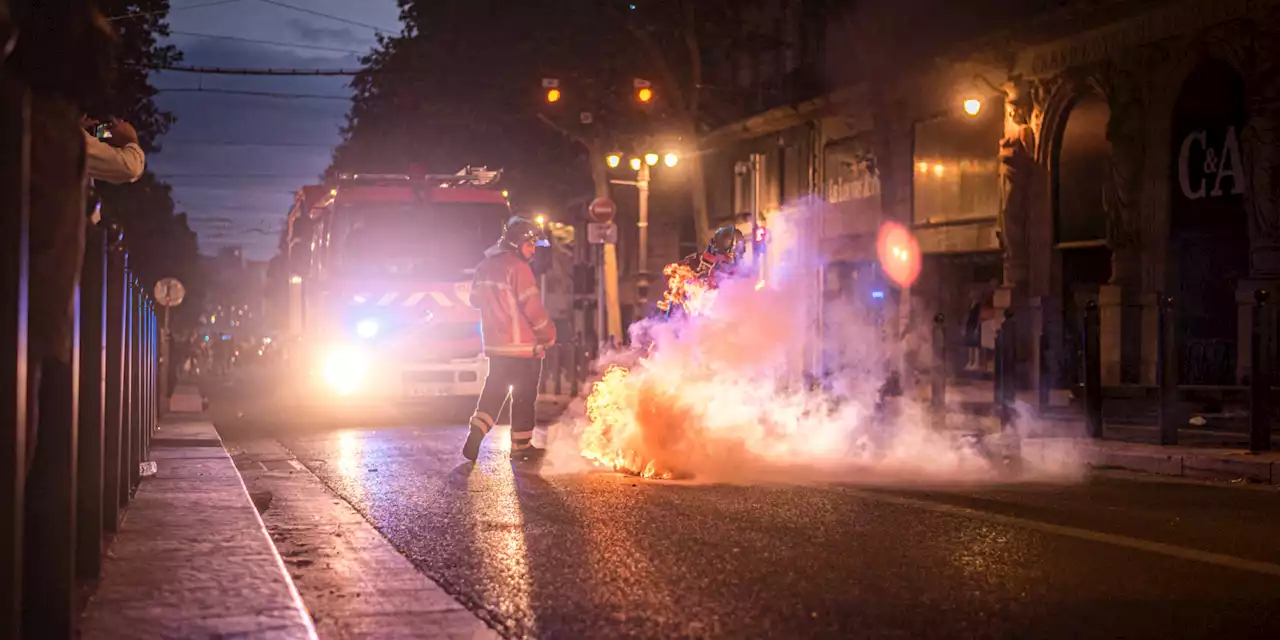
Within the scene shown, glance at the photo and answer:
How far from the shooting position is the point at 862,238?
3156 cm

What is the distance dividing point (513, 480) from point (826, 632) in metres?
5.58

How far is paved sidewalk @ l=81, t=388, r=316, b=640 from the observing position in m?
4.99

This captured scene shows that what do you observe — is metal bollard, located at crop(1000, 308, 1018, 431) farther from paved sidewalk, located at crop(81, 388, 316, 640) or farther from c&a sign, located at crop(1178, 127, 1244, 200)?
paved sidewalk, located at crop(81, 388, 316, 640)

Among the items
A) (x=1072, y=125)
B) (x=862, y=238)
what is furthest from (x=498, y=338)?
(x=862, y=238)

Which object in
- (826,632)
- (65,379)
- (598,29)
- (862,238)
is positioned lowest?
(826,632)

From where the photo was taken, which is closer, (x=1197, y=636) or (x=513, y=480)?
(x=1197, y=636)

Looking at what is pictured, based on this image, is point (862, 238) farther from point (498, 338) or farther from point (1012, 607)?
point (1012, 607)

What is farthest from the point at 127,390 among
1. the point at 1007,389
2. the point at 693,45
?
the point at 693,45

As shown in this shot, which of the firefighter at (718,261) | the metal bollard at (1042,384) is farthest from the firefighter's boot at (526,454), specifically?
the metal bollard at (1042,384)

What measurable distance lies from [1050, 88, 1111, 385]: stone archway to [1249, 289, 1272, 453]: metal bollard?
10.9 meters

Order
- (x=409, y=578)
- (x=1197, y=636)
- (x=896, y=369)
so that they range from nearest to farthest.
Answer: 1. (x=1197, y=636)
2. (x=409, y=578)
3. (x=896, y=369)

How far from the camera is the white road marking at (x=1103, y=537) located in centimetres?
688

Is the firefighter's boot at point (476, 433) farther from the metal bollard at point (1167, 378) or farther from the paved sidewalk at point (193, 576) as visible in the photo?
the metal bollard at point (1167, 378)

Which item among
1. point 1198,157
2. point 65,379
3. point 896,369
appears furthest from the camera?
point 1198,157
